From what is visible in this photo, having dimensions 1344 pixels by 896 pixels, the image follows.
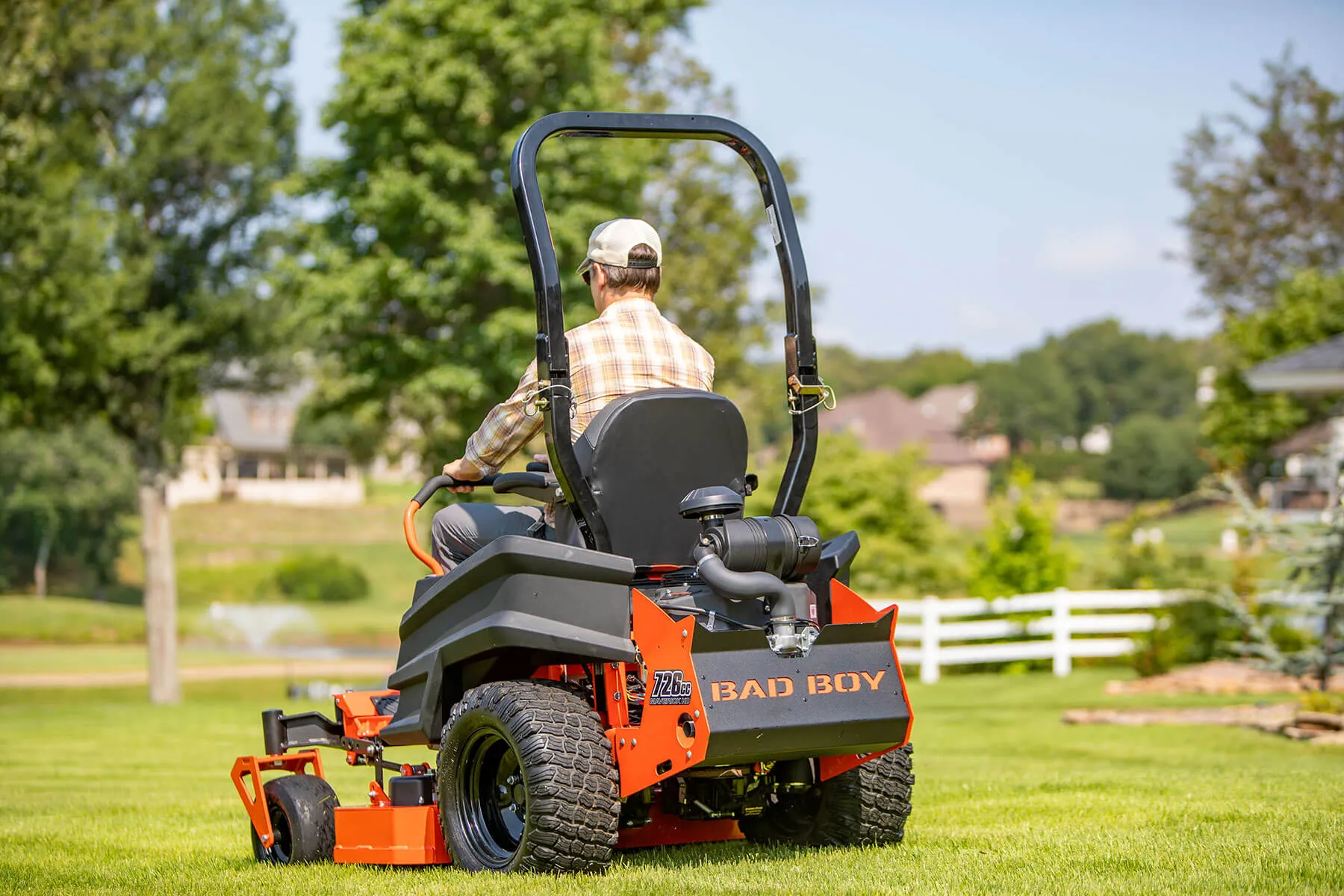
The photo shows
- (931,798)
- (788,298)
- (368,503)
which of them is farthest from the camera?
(368,503)

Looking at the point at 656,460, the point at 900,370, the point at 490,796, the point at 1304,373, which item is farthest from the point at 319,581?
the point at 900,370

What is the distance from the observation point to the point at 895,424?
10044 centimetres

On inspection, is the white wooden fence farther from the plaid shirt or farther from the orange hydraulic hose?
the plaid shirt

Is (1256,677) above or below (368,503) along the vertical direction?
below

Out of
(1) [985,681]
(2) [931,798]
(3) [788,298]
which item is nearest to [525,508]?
(3) [788,298]

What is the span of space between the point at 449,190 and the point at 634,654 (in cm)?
1872

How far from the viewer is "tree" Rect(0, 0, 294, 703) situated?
2120cm

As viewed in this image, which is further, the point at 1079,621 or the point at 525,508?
the point at 1079,621

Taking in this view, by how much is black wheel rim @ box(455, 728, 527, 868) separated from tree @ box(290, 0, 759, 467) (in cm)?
1633

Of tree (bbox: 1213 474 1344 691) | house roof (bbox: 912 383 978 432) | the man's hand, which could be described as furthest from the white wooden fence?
house roof (bbox: 912 383 978 432)

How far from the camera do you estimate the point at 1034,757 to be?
10.3 m

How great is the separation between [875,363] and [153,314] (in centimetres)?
13231

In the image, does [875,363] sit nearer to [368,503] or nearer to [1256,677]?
[368,503]

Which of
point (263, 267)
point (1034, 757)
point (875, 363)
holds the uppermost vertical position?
point (875, 363)
